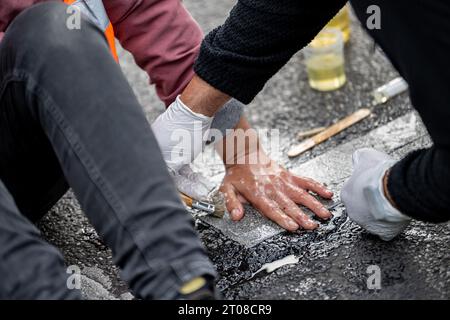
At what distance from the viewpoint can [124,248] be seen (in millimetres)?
1555

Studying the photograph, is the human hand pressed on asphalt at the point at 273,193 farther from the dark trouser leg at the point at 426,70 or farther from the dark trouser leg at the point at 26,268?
the dark trouser leg at the point at 26,268

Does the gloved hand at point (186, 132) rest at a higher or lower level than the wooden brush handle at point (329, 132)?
higher

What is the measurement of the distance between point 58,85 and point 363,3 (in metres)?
0.71

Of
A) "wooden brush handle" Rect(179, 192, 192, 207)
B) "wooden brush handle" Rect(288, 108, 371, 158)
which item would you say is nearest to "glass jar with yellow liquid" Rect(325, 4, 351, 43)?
"wooden brush handle" Rect(288, 108, 371, 158)

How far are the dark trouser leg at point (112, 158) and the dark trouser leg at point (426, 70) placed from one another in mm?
570

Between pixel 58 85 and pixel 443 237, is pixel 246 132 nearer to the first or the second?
pixel 443 237

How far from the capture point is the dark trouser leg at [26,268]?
1.55 meters

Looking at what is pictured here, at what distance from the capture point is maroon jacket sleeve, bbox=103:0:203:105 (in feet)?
7.69

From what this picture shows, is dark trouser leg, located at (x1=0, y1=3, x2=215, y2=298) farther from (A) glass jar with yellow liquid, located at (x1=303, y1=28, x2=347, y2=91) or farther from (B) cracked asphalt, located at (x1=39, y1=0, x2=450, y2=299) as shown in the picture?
(A) glass jar with yellow liquid, located at (x1=303, y1=28, x2=347, y2=91)

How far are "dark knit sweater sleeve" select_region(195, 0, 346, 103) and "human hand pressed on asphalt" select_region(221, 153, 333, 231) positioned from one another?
1.13 ft

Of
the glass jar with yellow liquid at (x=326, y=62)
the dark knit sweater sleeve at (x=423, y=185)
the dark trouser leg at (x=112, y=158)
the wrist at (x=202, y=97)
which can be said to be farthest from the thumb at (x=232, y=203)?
the glass jar with yellow liquid at (x=326, y=62)

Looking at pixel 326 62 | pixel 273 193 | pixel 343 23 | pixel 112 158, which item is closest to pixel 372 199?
pixel 273 193
